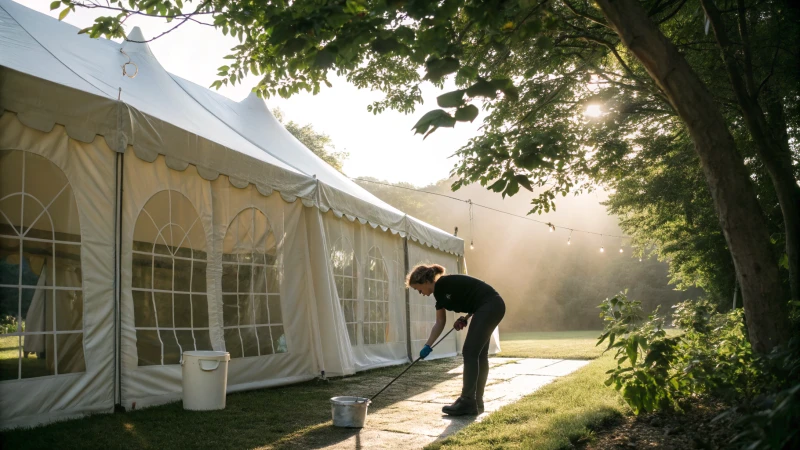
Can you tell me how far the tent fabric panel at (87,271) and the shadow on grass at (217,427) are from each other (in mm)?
163

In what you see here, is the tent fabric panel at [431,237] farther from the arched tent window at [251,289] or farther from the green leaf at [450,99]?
the green leaf at [450,99]

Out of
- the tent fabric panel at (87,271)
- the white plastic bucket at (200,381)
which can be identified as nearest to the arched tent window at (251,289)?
the white plastic bucket at (200,381)

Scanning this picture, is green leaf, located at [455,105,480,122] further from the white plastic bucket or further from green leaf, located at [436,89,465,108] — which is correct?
the white plastic bucket

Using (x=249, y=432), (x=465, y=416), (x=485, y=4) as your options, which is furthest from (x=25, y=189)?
(x=465, y=416)

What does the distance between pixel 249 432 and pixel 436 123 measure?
2437 millimetres

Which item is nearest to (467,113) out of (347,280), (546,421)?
(546,421)

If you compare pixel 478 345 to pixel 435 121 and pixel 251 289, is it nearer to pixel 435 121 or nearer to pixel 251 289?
pixel 251 289

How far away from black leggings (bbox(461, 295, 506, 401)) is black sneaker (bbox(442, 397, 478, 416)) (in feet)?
0.12

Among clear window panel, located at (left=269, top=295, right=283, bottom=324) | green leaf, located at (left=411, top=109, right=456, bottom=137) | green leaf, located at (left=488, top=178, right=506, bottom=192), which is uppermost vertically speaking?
green leaf, located at (left=411, top=109, right=456, bottom=137)

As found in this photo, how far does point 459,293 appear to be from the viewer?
4641mm

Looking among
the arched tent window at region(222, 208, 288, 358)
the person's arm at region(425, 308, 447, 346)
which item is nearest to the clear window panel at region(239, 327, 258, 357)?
the arched tent window at region(222, 208, 288, 358)

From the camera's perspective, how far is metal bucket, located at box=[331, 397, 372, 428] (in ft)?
12.6

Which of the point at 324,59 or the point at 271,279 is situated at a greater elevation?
the point at 324,59

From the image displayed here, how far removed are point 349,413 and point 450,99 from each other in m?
2.46
